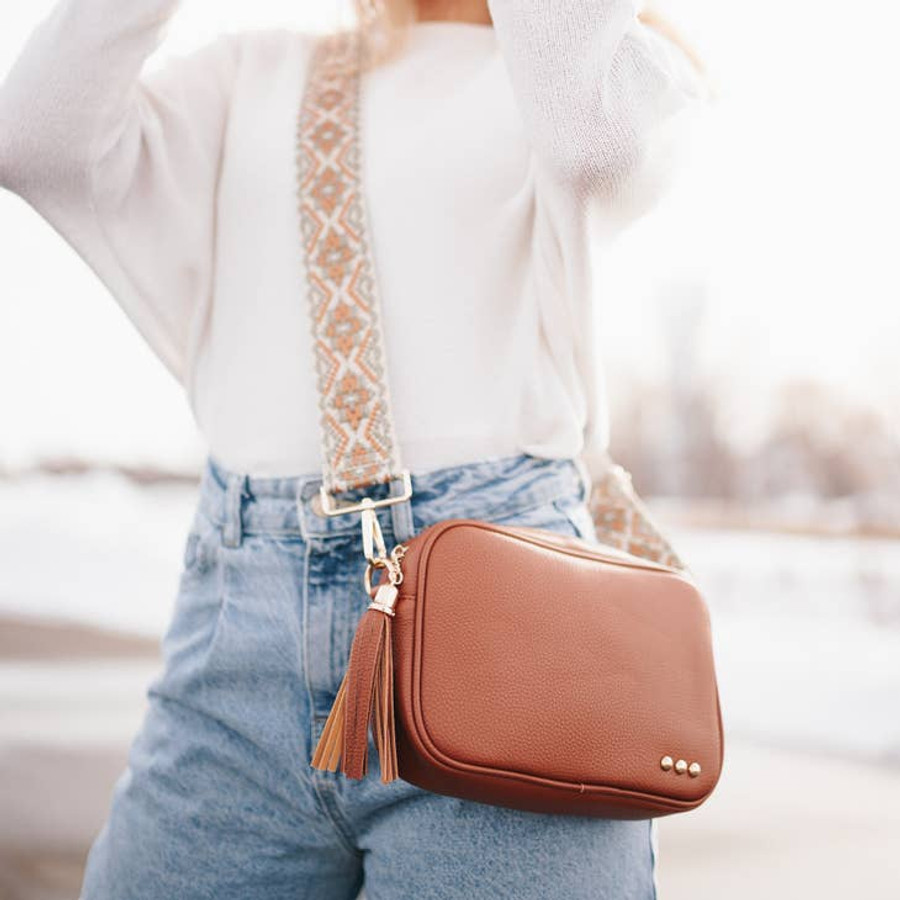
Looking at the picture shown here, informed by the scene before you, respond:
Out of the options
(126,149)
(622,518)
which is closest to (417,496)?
(622,518)

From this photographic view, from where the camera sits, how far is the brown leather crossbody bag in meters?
0.61

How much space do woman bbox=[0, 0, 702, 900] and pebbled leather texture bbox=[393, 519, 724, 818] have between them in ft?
0.19

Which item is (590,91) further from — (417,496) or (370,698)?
(370,698)

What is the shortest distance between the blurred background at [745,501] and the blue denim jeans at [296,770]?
1238mm

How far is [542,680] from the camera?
0.63m

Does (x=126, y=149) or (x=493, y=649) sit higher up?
(x=126, y=149)

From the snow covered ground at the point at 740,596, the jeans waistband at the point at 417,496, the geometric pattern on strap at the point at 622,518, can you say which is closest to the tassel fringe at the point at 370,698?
the jeans waistband at the point at 417,496

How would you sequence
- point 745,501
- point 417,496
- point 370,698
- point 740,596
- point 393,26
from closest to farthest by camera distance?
point 370,698
point 417,496
point 393,26
point 740,596
point 745,501

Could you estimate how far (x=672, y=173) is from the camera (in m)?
0.73

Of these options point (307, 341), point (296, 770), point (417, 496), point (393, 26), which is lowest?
point (296, 770)

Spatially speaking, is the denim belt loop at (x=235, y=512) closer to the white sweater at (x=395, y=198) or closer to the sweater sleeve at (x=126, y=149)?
the white sweater at (x=395, y=198)

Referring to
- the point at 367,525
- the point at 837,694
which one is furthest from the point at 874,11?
the point at 367,525

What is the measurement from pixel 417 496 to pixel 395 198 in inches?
10.0

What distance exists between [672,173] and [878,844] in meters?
1.74
